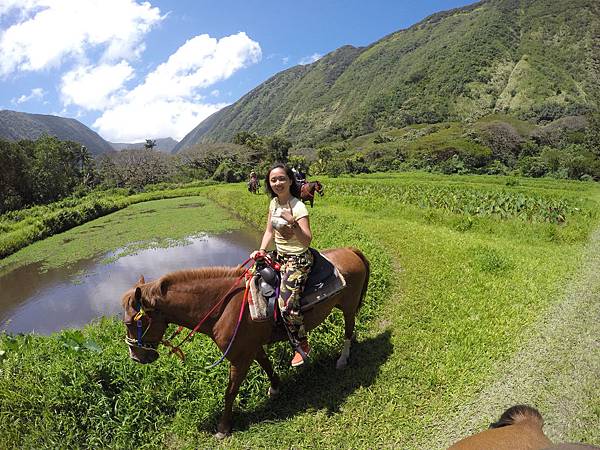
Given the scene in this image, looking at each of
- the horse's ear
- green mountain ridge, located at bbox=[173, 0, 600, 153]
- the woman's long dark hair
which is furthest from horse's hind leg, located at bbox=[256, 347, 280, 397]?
green mountain ridge, located at bbox=[173, 0, 600, 153]

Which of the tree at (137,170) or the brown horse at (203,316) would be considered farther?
the tree at (137,170)

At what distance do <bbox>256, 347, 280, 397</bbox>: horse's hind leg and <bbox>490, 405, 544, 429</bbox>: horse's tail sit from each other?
2466mm

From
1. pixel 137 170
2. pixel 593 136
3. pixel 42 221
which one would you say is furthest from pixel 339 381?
pixel 137 170

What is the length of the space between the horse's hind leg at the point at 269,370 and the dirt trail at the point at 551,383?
1632 mm

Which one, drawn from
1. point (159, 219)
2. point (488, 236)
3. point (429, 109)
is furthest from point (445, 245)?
point (429, 109)

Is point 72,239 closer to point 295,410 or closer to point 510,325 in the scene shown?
point 295,410

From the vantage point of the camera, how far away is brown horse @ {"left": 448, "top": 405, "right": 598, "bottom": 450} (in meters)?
1.92

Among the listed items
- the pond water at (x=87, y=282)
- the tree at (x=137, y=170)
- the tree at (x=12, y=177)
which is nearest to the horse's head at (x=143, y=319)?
the pond water at (x=87, y=282)

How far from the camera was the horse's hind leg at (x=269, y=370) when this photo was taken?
157 inches

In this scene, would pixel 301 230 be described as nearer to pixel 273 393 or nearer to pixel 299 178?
pixel 299 178

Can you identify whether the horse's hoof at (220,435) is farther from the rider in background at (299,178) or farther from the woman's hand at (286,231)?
the rider in background at (299,178)

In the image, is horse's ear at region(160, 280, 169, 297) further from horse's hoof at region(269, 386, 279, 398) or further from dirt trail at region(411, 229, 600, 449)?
dirt trail at region(411, 229, 600, 449)

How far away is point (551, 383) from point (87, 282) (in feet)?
38.5

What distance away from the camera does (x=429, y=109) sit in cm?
9512
